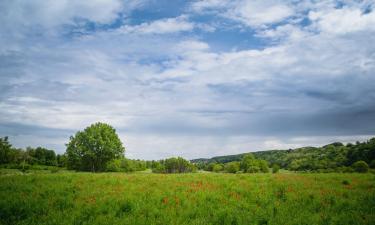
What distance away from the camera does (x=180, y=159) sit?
145250 mm

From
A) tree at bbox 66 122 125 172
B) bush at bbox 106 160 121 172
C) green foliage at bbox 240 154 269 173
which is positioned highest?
tree at bbox 66 122 125 172

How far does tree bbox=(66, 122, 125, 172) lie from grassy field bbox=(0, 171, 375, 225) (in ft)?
139

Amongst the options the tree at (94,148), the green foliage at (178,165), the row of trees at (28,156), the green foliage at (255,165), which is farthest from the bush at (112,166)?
the green foliage at (178,165)

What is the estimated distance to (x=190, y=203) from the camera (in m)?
14.7

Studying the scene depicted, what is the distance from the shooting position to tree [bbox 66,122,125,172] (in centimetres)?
6156

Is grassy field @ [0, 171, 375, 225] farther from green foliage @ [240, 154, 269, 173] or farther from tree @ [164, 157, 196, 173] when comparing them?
tree @ [164, 157, 196, 173]

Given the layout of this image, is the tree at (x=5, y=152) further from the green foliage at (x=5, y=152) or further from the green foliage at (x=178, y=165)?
the green foliage at (x=178, y=165)

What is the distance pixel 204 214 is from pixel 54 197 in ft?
30.8

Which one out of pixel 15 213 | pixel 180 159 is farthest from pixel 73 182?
pixel 180 159

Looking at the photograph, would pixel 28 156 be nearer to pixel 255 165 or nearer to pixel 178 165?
pixel 178 165

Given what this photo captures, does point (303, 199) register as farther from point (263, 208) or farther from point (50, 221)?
point (50, 221)

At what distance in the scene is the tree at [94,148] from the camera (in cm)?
6156

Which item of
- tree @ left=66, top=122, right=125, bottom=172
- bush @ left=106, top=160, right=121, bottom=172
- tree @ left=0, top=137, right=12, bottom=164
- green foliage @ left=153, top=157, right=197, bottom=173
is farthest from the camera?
green foliage @ left=153, top=157, right=197, bottom=173

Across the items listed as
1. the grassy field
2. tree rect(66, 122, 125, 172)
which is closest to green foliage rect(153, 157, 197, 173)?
tree rect(66, 122, 125, 172)
